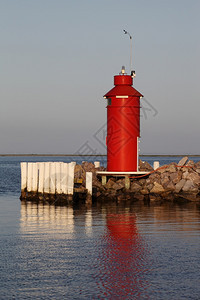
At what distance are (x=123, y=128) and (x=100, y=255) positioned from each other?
14.5 meters

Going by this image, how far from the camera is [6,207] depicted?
25.9 m

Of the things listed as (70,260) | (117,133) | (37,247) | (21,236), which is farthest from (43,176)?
(70,260)

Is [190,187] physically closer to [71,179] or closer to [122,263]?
[71,179]

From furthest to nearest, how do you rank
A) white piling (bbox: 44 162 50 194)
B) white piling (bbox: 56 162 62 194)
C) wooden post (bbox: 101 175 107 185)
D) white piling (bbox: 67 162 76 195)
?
wooden post (bbox: 101 175 107 185) < white piling (bbox: 44 162 50 194) < white piling (bbox: 56 162 62 194) < white piling (bbox: 67 162 76 195)

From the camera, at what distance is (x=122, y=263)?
1236 centimetres

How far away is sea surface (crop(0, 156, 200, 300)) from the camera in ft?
33.7

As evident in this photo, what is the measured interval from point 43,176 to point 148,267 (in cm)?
1600

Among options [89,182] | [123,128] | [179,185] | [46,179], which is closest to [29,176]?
[46,179]

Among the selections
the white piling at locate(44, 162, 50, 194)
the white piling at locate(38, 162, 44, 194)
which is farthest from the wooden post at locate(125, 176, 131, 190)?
the white piling at locate(38, 162, 44, 194)

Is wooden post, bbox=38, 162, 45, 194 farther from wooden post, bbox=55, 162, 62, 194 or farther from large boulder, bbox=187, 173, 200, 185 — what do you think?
large boulder, bbox=187, 173, 200, 185

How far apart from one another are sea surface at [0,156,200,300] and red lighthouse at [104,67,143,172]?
19.3ft

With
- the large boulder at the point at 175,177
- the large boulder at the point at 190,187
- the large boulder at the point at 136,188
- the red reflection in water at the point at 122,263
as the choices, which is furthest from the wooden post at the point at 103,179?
the red reflection in water at the point at 122,263

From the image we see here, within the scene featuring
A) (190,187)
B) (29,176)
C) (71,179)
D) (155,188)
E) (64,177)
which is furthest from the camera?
(29,176)

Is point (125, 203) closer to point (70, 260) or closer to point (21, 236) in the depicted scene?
point (21, 236)
